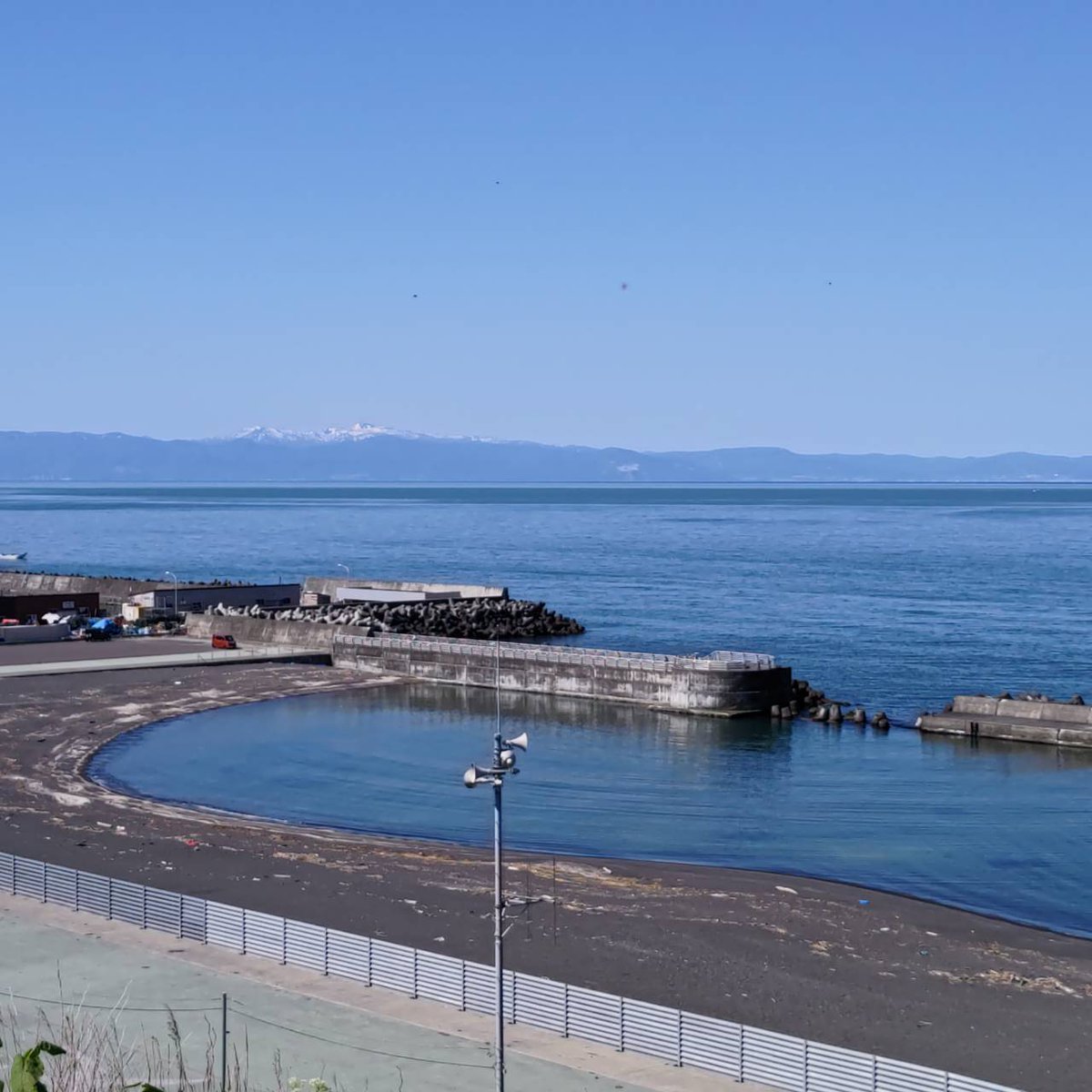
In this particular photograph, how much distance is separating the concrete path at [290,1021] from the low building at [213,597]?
2596 inches

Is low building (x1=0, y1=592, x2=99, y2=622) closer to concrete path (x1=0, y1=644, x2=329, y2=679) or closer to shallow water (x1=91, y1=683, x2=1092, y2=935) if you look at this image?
concrete path (x1=0, y1=644, x2=329, y2=679)

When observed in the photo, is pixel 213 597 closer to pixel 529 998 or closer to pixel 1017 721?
pixel 1017 721

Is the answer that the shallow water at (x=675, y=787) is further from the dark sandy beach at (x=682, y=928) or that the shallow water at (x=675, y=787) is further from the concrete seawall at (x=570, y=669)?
the dark sandy beach at (x=682, y=928)

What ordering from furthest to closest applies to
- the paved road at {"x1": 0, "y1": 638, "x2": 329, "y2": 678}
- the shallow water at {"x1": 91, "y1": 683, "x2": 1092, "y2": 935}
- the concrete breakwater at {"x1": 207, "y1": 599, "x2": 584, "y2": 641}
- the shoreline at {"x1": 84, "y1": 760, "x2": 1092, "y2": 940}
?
the concrete breakwater at {"x1": 207, "y1": 599, "x2": 584, "y2": 641} → the paved road at {"x1": 0, "y1": 638, "x2": 329, "y2": 678} → the shallow water at {"x1": 91, "y1": 683, "x2": 1092, "y2": 935} → the shoreline at {"x1": 84, "y1": 760, "x2": 1092, "y2": 940}

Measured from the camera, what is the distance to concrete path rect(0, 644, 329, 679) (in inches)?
2670

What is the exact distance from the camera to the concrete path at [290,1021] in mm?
20500

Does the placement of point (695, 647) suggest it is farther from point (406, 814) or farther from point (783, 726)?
point (406, 814)

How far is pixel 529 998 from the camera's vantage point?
22859 mm

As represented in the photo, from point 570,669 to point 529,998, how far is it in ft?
144

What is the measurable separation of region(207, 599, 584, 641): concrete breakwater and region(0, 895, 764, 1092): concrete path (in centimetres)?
5714

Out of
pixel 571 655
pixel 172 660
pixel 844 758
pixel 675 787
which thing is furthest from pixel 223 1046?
pixel 172 660

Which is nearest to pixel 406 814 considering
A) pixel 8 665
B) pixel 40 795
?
pixel 40 795

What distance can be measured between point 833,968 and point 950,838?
14.2m

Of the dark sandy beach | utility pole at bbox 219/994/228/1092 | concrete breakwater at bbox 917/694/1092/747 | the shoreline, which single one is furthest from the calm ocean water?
utility pole at bbox 219/994/228/1092
